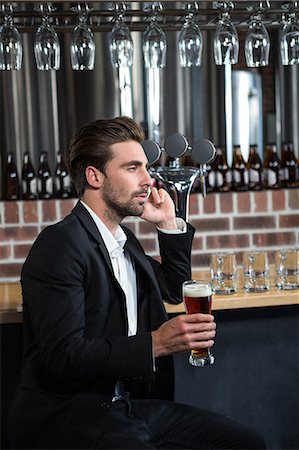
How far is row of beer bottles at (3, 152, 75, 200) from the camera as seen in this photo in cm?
417

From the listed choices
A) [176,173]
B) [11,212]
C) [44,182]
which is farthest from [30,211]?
[176,173]

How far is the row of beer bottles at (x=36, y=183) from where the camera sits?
4168 millimetres

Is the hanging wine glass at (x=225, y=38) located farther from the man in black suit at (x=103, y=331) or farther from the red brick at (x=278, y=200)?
the red brick at (x=278, y=200)

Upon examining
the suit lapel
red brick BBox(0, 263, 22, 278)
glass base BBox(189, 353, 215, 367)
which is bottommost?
glass base BBox(189, 353, 215, 367)

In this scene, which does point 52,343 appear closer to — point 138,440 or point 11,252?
point 138,440

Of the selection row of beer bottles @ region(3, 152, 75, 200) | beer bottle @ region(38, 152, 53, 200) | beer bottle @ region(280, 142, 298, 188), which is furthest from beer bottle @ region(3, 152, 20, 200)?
beer bottle @ region(280, 142, 298, 188)

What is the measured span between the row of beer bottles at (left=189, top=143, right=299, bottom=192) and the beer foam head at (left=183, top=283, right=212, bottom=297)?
5.08ft

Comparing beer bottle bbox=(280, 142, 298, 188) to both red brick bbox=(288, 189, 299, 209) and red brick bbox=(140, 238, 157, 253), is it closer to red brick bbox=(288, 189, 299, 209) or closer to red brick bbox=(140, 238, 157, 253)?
red brick bbox=(288, 189, 299, 209)

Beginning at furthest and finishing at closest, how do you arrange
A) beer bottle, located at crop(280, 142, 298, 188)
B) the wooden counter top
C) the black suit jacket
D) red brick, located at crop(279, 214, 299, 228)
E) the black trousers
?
beer bottle, located at crop(280, 142, 298, 188)
red brick, located at crop(279, 214, 299, 228)
the wooden counter top
the black trousers
the black suit jacket

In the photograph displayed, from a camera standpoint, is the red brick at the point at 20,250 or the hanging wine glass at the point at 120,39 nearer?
the hanging wine glass at the point at 120,39

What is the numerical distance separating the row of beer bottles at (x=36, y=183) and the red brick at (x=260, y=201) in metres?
0.83

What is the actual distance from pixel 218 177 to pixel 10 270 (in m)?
1.05

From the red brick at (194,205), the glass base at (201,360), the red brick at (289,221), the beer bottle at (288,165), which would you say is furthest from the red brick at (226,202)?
the glass base at (201,360)

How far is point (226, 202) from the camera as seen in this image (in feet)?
13.0
